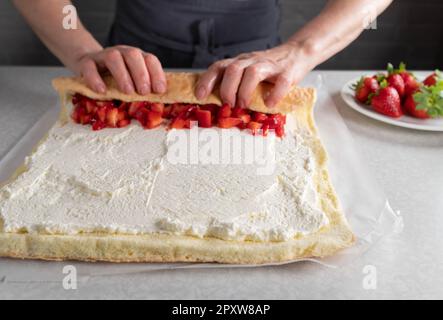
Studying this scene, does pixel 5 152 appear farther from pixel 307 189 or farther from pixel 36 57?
pixel 36 57

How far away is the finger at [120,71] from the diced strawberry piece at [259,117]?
0.35m

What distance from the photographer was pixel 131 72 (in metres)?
1.48

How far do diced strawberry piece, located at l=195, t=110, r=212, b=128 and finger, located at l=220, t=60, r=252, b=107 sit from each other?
6 centimetres

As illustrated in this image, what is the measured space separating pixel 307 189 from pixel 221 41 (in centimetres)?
94

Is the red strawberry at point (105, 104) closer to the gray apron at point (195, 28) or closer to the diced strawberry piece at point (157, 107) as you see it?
the diced strawberry piece at point (157, 107)

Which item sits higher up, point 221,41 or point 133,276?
point 221,41

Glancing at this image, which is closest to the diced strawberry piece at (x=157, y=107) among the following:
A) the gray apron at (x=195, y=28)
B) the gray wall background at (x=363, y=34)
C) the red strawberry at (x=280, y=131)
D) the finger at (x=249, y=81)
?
the finger at (x=249, y=81)

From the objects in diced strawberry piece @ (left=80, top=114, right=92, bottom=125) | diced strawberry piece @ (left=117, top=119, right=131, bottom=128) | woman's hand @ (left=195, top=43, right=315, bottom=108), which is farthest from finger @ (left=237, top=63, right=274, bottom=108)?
diced strawberry piece @ (left=80, top=114, right=92, bottom=125)

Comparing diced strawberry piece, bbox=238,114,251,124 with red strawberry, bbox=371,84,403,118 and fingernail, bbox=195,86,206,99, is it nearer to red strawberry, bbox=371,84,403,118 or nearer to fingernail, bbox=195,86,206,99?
fingernail, bbox=195,86,206,99

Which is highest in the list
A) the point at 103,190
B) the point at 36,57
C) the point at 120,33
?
the point at 120,33

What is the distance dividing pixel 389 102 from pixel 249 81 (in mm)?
488

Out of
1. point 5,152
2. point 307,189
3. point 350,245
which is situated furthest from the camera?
point 5,152

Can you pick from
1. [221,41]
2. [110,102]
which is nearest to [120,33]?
[221,41]
